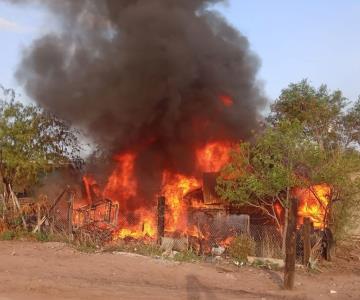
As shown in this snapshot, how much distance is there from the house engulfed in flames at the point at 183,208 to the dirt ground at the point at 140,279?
6.45ft

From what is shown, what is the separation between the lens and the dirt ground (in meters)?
9.76

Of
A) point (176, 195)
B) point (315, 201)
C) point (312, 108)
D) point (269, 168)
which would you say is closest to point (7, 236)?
point (176, 195)

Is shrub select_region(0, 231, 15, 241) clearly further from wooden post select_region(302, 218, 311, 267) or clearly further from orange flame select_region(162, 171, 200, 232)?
wooden post select_region(302, 218, 311, 267)

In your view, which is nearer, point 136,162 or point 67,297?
point 67,297

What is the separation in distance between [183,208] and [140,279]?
785cm

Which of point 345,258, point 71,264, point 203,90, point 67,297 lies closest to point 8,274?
point 71,264

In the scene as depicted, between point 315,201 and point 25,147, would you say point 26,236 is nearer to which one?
point 25,147

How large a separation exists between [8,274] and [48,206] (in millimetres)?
6132

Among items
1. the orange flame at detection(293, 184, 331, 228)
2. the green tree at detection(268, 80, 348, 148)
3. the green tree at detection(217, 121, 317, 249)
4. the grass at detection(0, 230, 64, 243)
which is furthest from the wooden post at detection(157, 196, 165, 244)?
the green tree at detection(268, 80, 348, 148)

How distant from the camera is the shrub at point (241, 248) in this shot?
13906 mm

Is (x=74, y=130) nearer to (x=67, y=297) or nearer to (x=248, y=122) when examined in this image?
(x=248, y=122)

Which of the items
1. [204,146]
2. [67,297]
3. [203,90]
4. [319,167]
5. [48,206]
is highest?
[203,90]

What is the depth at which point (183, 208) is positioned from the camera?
1909cm

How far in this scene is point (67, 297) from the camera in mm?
9195
